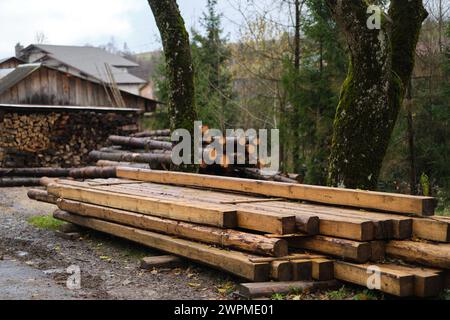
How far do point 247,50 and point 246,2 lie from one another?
2.13 m

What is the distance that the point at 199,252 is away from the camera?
6789 millimetres

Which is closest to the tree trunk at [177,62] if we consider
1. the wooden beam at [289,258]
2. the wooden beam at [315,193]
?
the wooden beam at [315,193]

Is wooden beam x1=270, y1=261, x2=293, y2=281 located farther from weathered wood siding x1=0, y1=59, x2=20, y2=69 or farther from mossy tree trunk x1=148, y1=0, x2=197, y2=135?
weathered wood siding x1=0, y1=59, x2=20, y2=69

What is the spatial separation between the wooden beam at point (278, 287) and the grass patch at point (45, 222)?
5797 mm

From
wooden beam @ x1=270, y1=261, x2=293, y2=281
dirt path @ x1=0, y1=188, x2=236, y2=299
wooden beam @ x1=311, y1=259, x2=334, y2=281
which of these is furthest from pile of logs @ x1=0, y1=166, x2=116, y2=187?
wooden beam @ x1=311, y1=259, x2=334, y2=281

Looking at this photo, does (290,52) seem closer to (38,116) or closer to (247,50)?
(247,50)

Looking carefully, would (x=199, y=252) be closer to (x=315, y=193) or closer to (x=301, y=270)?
(x=301, y=270)

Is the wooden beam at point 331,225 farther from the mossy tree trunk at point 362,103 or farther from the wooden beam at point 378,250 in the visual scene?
the mossy tree trunk at point 362,103

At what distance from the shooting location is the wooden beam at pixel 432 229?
570 centimetres

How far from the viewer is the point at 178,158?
458 inches

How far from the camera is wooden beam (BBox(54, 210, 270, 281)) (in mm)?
6000

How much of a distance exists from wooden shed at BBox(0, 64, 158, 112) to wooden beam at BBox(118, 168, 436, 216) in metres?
12.3

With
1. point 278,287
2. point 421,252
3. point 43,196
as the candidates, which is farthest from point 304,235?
point 43,196
